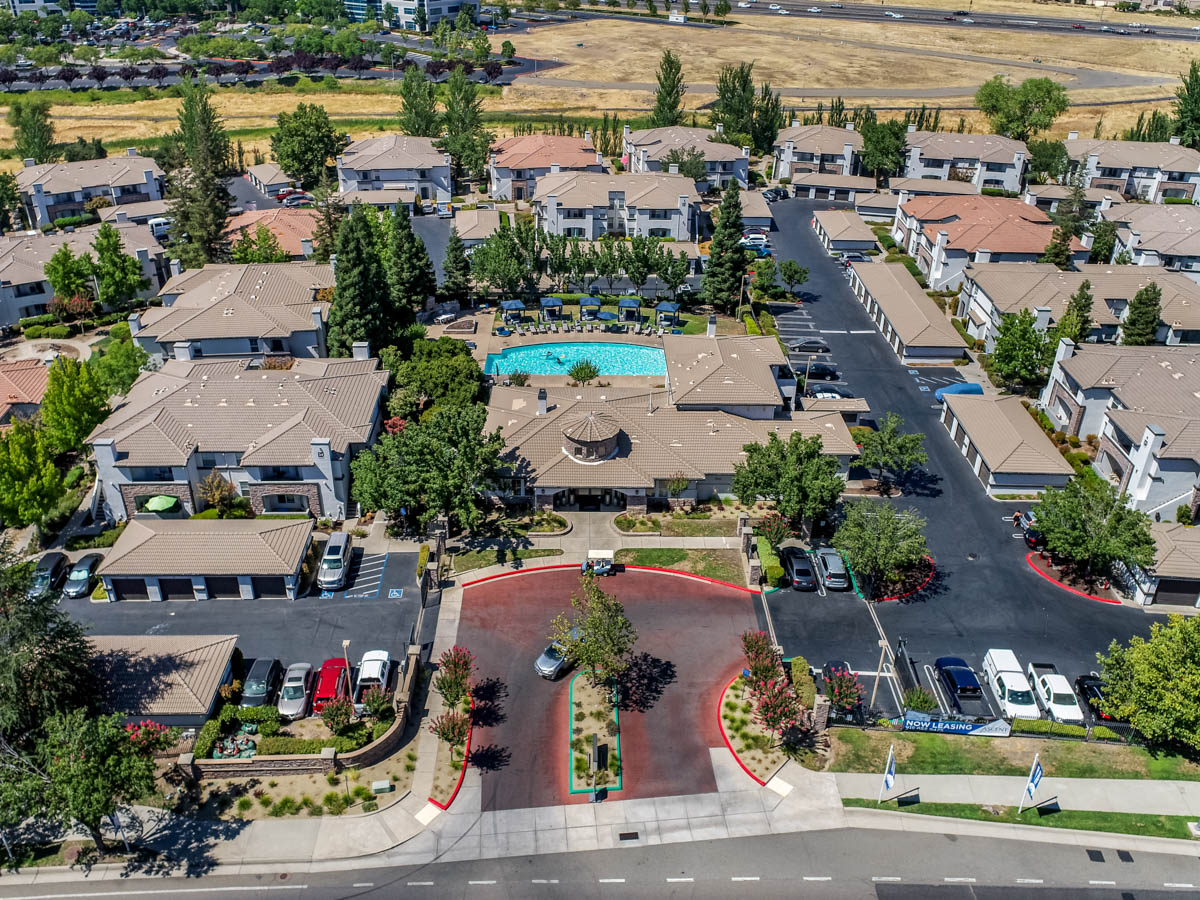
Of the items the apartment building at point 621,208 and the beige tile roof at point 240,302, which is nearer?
the beige tile roof at point 240,302

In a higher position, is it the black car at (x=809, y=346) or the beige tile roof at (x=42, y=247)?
the beige tile roof at (x=42, y=247)

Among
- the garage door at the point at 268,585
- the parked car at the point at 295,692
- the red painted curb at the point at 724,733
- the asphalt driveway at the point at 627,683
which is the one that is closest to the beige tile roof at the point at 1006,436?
the asphalt driveway at the point at 627,683

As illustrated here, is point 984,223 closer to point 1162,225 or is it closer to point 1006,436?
point 1162,225

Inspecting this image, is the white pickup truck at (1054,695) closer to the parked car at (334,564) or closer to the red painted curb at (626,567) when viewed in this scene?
the red painted curb at (626,567)

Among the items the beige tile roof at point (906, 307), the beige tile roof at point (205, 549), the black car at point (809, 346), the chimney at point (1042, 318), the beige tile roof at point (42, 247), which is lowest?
the beige tile roof at point (205, 549)

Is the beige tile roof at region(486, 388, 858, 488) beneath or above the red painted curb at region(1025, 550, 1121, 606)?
above

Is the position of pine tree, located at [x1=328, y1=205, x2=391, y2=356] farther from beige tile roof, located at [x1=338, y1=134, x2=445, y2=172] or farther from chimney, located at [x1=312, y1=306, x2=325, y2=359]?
Answer: beige tile roof, located at [x1=338, y1=134, x2=445, y2=172]

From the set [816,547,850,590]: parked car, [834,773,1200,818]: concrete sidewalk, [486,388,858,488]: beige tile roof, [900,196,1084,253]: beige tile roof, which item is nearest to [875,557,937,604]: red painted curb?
[816,547,850,590]: parked car
